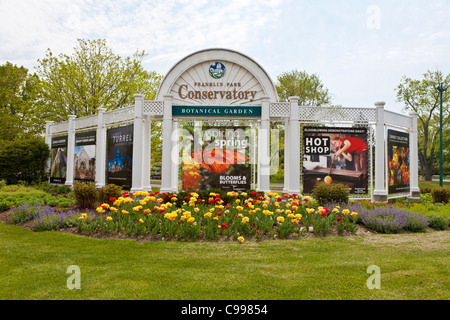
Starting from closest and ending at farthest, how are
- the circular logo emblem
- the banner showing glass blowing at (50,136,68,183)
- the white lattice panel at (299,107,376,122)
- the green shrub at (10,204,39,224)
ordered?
1. the green shrub at (10,204,39,224)
2. the white lattice panel at (299,107,376,122)
3. the circular logo emblem
4. the banner showing glass blowing at (50,136,68,183)

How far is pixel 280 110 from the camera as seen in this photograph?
1364 cm

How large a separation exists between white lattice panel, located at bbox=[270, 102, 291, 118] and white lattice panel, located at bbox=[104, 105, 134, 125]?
254 inches

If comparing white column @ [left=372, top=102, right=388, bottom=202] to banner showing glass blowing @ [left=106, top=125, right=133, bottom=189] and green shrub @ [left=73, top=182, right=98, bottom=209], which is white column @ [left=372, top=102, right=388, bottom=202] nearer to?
banner showing glass blowing @ [left=106, top=125, right=133, bottom=189]

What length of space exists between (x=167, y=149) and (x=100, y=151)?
473 centimetres

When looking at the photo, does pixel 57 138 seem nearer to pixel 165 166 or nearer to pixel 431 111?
pixel 165 166

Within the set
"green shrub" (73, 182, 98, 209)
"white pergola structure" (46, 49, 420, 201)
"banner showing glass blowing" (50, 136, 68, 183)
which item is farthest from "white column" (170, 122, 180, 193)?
"banner showing glass blowing" (50, 136, 68, 183)

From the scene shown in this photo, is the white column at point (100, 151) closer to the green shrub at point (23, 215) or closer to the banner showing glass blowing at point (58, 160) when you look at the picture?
the banner showing glass blowing at point (58, 160)

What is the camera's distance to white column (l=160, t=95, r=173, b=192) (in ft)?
43.2

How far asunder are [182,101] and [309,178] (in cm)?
668

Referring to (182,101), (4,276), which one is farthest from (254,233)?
(182,101)

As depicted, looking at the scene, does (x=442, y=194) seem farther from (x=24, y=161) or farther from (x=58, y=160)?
(x=24, y=161)

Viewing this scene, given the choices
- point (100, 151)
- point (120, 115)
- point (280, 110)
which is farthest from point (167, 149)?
point (280, 110)

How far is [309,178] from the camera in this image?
13.9 m

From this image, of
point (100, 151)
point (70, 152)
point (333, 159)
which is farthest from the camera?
point (70, 152)
